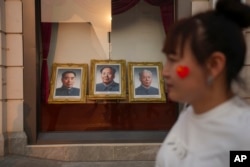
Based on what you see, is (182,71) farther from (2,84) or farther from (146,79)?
(146,79)

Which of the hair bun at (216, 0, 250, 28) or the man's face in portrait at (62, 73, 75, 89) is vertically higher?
the hair bun at (216, 0, 250, 28)

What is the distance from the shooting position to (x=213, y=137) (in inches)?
53.9

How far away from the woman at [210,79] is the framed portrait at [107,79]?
5.63 metres

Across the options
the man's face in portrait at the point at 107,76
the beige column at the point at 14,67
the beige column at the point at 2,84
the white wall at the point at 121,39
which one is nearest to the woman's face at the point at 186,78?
the beige column at the point at 2,84

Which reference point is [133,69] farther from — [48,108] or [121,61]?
[48,108]

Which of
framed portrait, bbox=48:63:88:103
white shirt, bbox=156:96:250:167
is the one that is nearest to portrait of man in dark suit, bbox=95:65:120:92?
framed portrait, bbox=48:63:88:103

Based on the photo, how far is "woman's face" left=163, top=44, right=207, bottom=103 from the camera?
139cm

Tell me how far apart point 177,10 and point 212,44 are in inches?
217

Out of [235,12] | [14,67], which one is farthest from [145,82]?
[235,12]

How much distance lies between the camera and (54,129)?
23.4ft

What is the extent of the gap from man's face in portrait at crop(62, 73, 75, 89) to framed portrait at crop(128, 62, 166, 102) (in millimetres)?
1065

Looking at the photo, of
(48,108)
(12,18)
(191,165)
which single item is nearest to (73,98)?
(48,108)

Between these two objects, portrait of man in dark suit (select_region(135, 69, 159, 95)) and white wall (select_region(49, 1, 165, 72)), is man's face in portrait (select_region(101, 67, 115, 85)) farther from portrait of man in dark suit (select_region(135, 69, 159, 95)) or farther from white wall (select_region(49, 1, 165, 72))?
portrait of man in dark suit (select_region(135, 69, 159, 95))

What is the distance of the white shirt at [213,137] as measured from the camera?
1351mm
